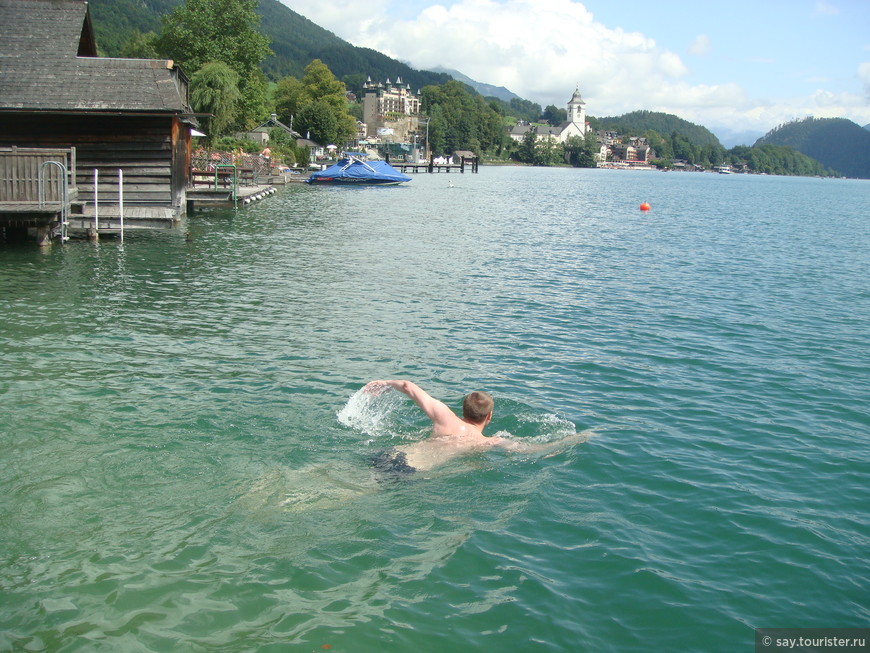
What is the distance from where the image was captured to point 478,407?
28.2ft

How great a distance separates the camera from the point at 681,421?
11.0 meters

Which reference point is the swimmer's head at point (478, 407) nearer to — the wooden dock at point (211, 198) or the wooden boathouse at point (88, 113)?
the wooden boathouse at point (88, 113)

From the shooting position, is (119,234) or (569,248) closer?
(119,234)

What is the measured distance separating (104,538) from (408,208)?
42143mm

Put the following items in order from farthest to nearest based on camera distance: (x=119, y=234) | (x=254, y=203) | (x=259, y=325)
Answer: (x=254, y=203), (x=119, y=234), (x=259, y=325)

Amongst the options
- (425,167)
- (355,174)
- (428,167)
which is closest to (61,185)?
(355,174)

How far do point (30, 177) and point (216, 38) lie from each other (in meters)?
44.9

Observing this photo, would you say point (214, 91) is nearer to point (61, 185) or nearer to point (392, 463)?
point (61, 185)

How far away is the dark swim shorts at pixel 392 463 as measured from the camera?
8586 mm

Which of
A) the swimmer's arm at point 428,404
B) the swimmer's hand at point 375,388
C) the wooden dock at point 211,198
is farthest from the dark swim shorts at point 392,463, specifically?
the wooden dock at point 211,198

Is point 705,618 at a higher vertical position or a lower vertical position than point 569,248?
lower

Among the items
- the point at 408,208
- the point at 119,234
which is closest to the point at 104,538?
the point at 119,234

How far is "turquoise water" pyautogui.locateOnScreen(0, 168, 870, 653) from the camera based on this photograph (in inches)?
251

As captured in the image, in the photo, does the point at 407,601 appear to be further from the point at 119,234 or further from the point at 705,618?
the point at 119,234
